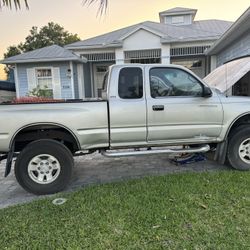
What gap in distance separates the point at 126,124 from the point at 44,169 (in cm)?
160

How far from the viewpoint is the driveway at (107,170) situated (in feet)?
16.7

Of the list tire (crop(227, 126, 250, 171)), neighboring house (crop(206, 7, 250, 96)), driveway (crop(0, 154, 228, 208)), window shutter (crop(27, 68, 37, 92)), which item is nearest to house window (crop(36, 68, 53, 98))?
window shutter (crop(27, 68, 37, 92))

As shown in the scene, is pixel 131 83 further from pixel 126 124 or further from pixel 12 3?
pixel 12 3

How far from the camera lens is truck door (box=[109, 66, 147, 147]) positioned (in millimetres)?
5039

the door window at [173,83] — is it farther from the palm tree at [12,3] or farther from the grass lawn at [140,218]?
the palm tree at [12,3]

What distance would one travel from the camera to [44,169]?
493cm

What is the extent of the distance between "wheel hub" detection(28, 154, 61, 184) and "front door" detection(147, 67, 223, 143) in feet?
5.60

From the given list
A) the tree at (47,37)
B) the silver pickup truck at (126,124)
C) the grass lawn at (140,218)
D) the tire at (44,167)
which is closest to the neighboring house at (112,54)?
the silver pickup truck at (126,124)

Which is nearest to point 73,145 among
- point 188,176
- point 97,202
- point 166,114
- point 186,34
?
point 97,202

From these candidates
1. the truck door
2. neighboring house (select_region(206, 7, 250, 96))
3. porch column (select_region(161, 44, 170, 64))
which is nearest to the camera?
the truck door

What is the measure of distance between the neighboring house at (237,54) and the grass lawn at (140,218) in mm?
3552

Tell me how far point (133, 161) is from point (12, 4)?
424 cm

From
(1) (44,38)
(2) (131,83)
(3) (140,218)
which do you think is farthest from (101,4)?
(1) (44,38)

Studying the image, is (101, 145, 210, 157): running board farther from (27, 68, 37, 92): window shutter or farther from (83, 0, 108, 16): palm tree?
(27, 68, 37, 92): window shutter
